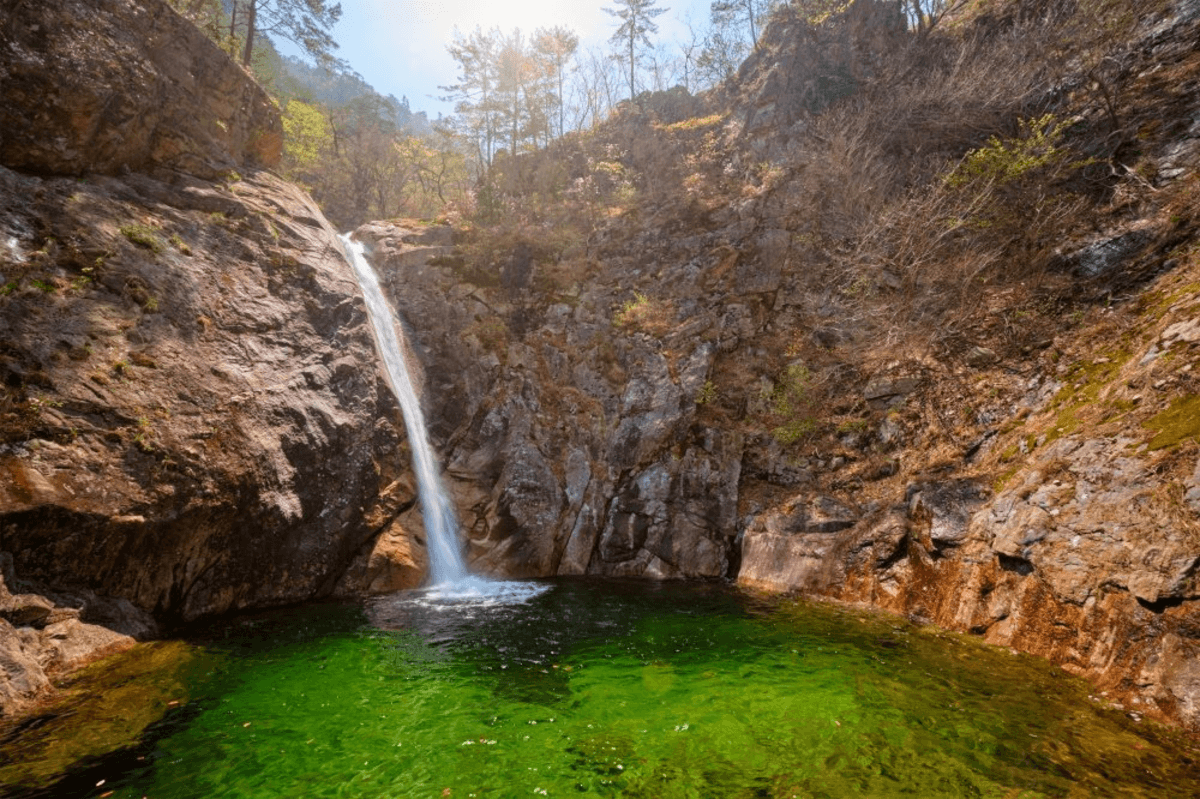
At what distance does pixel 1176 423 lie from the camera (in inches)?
281

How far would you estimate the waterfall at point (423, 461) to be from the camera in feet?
44.1

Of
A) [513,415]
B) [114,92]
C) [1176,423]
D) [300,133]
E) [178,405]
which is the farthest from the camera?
[300,133]

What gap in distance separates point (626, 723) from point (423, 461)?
10.3m

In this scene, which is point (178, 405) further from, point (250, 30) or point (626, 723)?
point (250, 30)

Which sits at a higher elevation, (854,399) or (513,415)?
(854,399)

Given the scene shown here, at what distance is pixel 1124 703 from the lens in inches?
232

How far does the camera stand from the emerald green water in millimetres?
4730

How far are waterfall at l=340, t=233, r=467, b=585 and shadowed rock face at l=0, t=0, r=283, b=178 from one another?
19.7 feet

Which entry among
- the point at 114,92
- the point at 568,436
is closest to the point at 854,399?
the point at 568,436

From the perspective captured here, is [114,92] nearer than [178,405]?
No

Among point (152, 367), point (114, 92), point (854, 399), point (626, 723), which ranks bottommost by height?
point (626, 723)

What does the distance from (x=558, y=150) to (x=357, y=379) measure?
72.2 ft

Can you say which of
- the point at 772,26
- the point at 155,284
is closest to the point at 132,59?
the point at 155,284

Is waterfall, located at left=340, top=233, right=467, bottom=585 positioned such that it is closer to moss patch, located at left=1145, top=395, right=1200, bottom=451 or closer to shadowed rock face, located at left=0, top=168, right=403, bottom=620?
shadowed rock face, located at left=0, top=168, right=403, bottom=620
